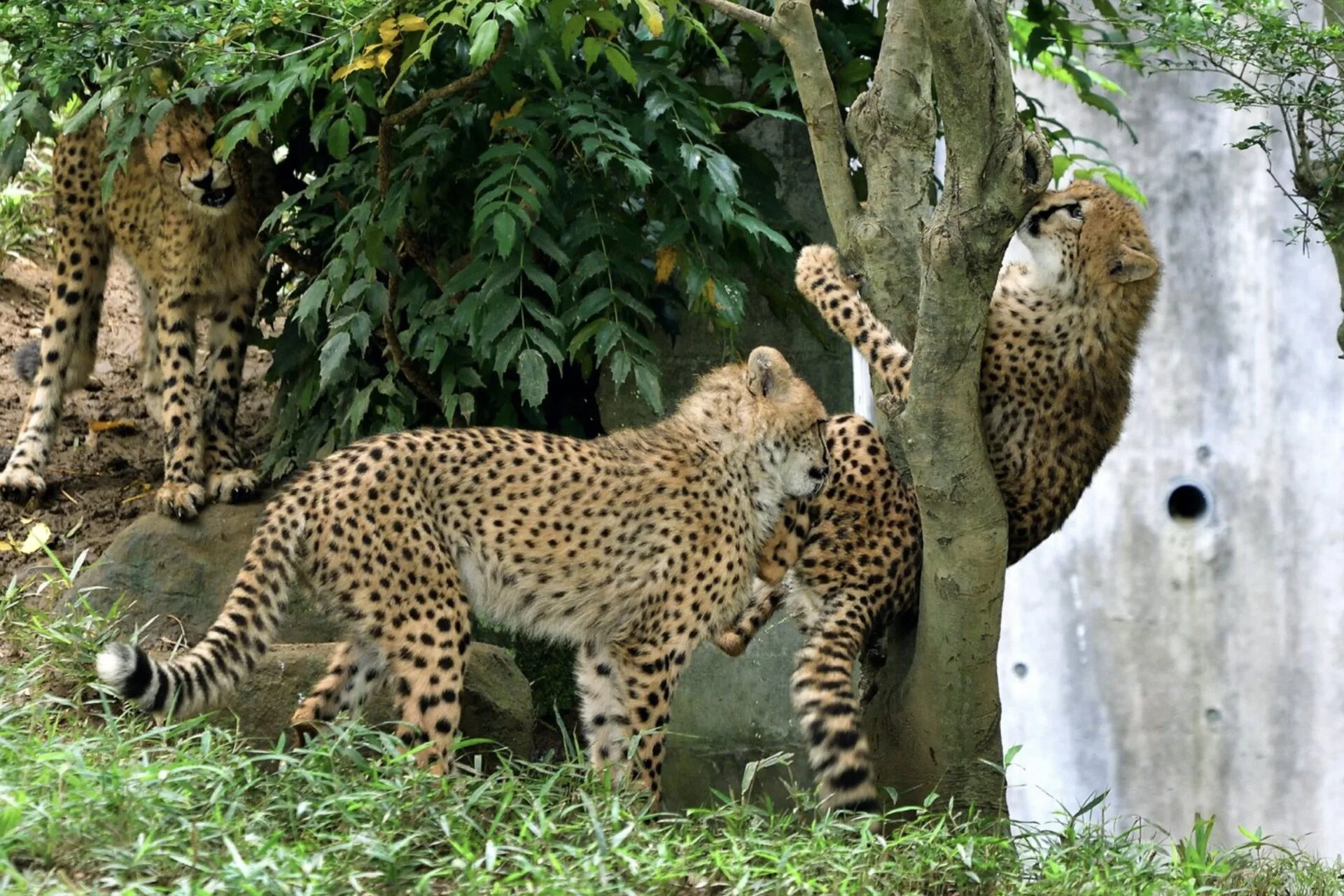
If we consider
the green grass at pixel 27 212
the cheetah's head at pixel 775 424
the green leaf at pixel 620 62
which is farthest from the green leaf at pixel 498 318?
the green grass at pixel 27 212

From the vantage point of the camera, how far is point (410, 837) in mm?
3465

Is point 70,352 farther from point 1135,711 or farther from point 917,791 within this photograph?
point 1135,711

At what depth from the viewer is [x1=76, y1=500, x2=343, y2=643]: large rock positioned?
5512mm

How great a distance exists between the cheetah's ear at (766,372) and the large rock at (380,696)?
1.16m

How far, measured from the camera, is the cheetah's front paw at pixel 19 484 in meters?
6.32

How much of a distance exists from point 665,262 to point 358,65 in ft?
3.83

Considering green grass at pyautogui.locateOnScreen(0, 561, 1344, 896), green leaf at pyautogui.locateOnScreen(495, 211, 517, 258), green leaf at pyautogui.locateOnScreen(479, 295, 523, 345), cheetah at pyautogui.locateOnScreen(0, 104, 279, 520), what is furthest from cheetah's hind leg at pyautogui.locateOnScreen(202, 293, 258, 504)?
green leaf at pyautogui.locateOnScreen(495, 211, 517, 258)

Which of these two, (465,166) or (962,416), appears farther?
(465,166)

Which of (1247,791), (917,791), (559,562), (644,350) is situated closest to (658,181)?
Result: (644,350)

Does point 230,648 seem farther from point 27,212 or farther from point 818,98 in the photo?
point 27,212

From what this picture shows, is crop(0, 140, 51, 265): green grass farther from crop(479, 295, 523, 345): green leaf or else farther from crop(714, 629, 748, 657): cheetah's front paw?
crop(714, 629, 748, 657): cheetah's front paw

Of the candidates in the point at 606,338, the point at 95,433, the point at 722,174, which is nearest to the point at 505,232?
the point at 606,338

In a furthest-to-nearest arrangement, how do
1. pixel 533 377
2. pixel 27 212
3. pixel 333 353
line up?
pixel 27 212, pixel 333 353, pixel 533 377

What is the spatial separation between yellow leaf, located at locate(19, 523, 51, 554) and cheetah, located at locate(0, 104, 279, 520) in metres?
0.21
